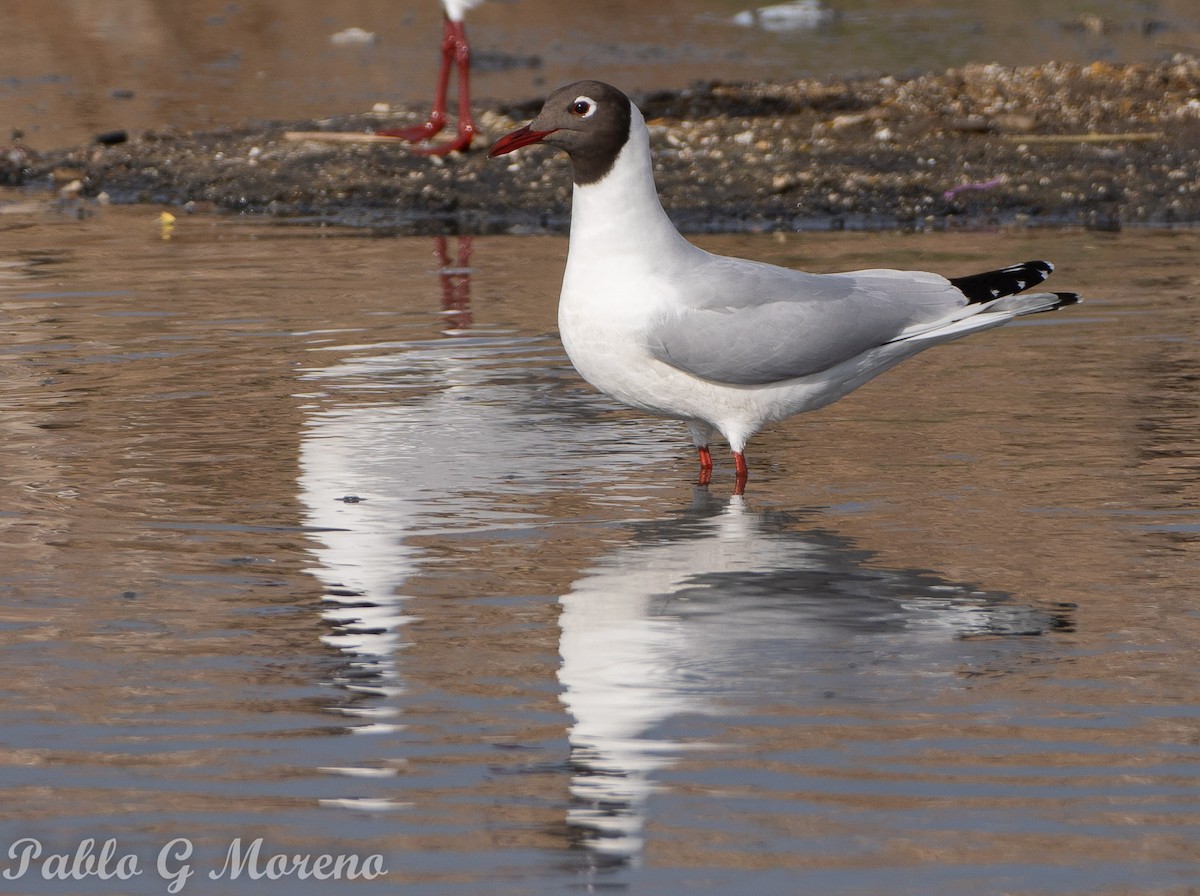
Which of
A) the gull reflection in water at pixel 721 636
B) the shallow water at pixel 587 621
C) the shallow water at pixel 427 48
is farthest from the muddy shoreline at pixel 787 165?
the gull reflection in water at pixel 721 636

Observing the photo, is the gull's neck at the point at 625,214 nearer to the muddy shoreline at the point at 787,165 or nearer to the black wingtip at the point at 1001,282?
the black wingtip at the point at 1001,282

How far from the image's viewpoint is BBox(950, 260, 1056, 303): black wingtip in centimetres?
687

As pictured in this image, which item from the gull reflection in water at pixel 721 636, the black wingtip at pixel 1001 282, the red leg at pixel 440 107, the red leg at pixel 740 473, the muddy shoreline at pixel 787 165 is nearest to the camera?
the gull reflection in water at pixel 721 636

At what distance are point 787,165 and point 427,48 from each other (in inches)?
406

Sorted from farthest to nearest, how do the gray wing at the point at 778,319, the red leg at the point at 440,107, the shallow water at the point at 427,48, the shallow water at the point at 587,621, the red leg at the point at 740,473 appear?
the shallow water at the point at 427,48 < the red leg at the point at 440,107 < the red leg at the point at 740,473 < the gray wing at the point at 778,319 < the shallow water at the point at 587,621

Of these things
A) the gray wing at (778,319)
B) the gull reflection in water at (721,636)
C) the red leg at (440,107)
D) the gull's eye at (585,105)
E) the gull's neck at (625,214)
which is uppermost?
the red leg at (440,107)

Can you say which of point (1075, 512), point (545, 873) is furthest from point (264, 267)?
point (545, 873)

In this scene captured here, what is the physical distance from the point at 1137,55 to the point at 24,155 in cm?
1169

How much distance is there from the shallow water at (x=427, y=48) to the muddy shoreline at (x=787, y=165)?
1707 mm

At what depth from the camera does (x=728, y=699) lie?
15.0 feet

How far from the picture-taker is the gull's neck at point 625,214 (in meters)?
6.56

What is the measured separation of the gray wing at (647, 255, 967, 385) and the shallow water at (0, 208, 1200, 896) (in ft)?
1.49

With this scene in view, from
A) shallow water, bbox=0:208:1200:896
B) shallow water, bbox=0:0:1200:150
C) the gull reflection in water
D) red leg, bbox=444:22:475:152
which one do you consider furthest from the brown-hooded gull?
shallow water, bbox=0:0:1200:150

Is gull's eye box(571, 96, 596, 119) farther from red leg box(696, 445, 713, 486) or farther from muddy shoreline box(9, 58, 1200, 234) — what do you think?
muddy shoreline box(9, 58, 1200, 234)
